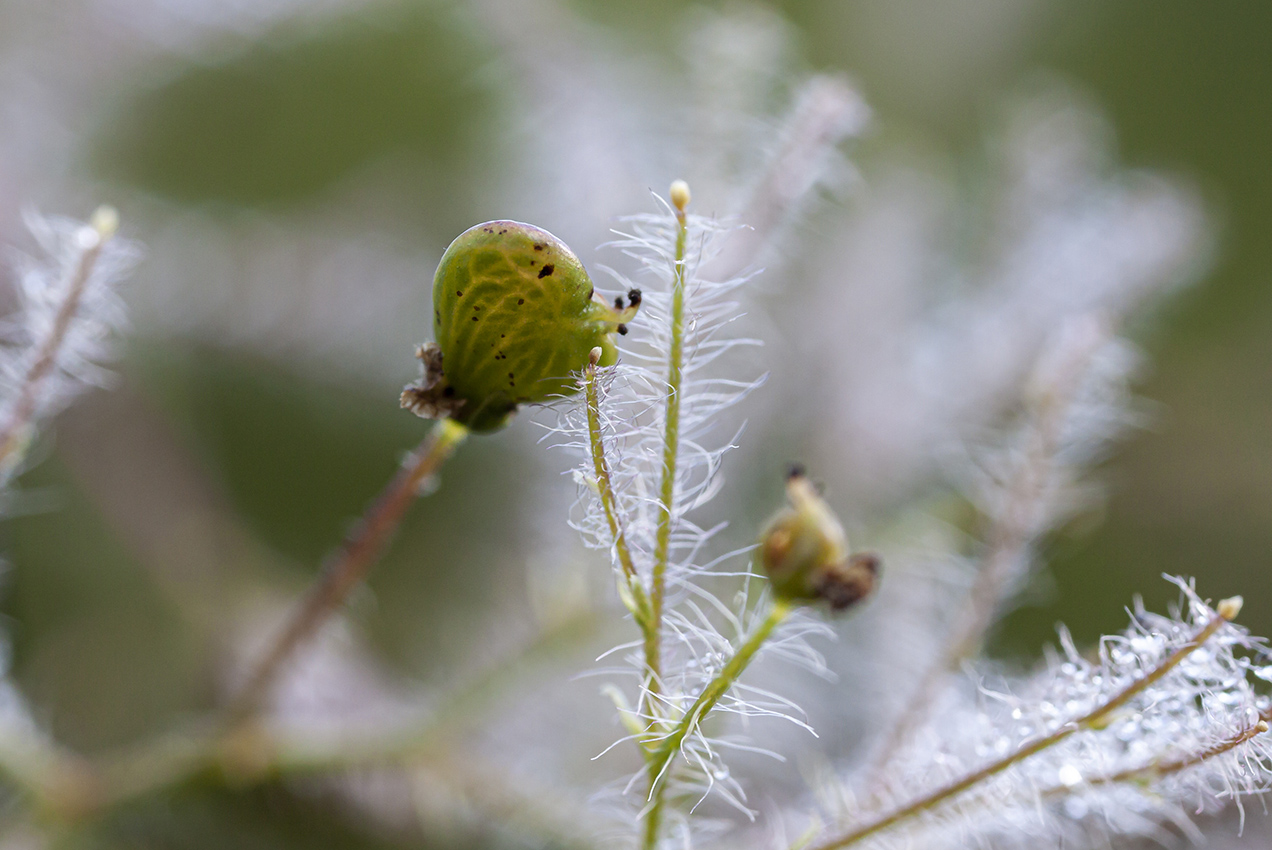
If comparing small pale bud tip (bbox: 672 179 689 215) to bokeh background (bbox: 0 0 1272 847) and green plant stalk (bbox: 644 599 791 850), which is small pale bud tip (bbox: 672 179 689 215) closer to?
green plant stalk (bbox: 644 599 791 850)

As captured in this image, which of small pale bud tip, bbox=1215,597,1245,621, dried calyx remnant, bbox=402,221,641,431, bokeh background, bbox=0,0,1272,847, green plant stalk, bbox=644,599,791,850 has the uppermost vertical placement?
small pale bud tip, bbox=1215,597,1245,621

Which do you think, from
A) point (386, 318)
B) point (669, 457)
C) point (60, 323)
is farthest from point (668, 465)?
point (386, 318)

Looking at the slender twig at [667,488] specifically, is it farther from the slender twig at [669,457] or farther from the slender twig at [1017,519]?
the slender twig at [1017,519]

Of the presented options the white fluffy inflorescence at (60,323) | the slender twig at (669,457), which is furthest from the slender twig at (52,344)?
the slender twig at (669,457)

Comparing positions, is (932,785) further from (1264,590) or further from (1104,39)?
(1104,39)

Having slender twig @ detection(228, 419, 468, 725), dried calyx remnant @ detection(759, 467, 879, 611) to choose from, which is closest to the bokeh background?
slender twig @ detection(228, 419, 468, 725)

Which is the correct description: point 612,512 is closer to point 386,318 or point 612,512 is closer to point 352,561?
point 352,561
